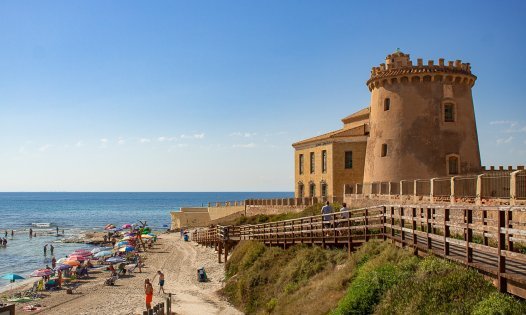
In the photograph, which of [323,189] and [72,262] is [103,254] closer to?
[72,262]

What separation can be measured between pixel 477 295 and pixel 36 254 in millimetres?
58864

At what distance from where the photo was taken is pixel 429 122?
104ft

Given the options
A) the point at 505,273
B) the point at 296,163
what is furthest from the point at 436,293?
the point at 296,163

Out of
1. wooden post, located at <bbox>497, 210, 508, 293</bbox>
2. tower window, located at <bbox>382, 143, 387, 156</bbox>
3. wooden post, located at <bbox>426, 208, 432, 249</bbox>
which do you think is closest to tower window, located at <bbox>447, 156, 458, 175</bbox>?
tower window, located at <bbox>382, 143, 387, 156</bbox>

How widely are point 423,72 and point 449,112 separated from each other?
3.03 metres

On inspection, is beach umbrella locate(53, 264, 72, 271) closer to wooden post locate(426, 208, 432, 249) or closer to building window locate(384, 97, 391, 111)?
building window locate(384, 97, 391, 111)

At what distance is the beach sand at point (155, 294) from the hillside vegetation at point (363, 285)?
1874mm

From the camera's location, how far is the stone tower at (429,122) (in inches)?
1248

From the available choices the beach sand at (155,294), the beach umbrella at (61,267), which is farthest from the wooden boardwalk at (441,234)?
the beach umbrella at (61,267)

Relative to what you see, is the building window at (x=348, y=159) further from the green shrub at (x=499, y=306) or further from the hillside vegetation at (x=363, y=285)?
the green shrub at (x=499, y=306)

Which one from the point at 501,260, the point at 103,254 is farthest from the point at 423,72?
the point at 103,254

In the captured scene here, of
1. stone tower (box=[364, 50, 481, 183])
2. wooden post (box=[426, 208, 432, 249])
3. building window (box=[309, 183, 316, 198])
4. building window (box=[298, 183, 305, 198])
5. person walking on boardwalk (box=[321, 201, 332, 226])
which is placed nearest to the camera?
wooden post (box=[426, 208, 432, 249])

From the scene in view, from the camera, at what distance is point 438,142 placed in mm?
31625

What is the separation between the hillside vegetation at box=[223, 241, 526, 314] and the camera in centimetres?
889
